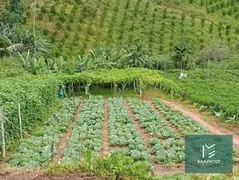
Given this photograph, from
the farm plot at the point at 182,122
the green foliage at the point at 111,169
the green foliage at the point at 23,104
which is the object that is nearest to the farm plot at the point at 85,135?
the green foliage at the point at 23,104

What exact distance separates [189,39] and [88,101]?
27981 mm

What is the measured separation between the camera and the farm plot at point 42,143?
1504cm

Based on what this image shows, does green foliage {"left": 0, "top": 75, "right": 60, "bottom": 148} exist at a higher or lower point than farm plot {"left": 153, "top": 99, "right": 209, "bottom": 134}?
higher

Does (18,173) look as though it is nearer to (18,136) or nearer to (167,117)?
(18,136)

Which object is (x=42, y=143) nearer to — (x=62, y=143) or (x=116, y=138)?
(x=62, y=143)

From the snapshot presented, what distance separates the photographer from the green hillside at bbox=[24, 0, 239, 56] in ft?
181

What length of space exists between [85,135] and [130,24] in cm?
4185

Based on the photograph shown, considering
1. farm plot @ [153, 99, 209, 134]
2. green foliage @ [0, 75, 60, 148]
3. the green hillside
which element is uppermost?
the green hillside

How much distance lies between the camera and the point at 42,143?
17.9m

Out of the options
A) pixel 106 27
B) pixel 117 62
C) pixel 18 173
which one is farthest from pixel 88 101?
pixel 106 27

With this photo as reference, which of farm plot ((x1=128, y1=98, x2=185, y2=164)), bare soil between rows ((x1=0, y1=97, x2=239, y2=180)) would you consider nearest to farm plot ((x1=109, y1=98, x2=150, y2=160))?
bare soil between rows ((x1=0, y1=97, x2=239, y2=180))

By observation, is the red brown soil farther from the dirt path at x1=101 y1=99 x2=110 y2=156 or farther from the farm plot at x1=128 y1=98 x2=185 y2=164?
the dirt path at x1=101 y1=99 x2=110 y2=156

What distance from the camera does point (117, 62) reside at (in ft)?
143

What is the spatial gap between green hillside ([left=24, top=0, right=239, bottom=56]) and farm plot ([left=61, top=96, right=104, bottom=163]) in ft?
85.3
